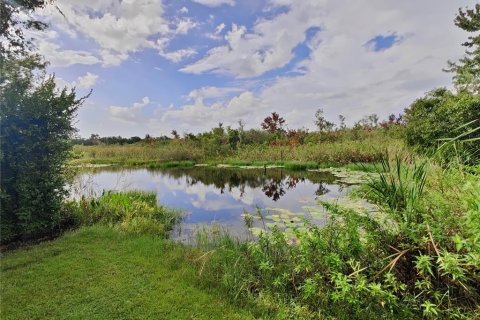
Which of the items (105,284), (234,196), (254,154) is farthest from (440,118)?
(254,154)

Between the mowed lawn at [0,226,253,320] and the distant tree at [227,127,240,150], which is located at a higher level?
the distant tree at [227,127,240,150]

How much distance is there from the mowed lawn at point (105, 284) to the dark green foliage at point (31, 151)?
0.60 metres

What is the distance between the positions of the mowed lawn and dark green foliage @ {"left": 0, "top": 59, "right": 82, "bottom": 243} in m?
0.60

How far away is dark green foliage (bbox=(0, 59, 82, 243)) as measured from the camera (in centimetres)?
478

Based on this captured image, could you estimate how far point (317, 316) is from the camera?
285cm

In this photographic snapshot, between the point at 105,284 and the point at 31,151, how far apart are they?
120 inches

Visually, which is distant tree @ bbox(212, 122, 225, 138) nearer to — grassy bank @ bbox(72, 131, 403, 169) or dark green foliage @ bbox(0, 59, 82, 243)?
grassy bank @ bbox(72, 131, 403, 169)

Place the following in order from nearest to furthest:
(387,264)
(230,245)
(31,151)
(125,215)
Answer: (387,264), (230,245), (31,151), (125,215)

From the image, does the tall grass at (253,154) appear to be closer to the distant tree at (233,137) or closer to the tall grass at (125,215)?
the distant tree at (233,137)

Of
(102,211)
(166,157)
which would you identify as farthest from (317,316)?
(166,157)

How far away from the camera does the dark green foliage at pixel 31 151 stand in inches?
188

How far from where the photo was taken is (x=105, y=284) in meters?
3.51

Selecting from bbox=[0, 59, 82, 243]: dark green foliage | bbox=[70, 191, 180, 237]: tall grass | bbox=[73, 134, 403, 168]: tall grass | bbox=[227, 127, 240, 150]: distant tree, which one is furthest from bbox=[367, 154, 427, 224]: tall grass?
bbox=[227, 127, 240, 150]: distant tree

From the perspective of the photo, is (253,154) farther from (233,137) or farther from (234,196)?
(234,196)
